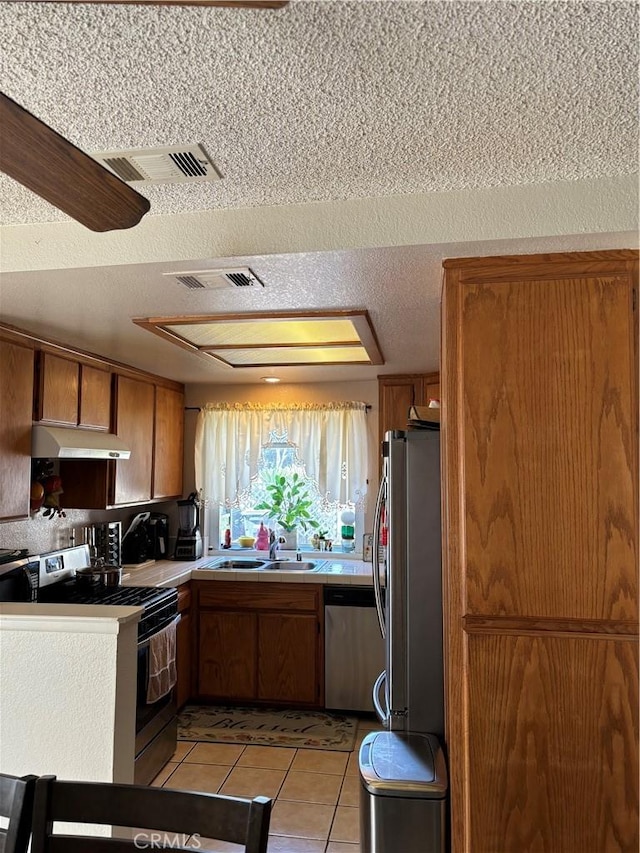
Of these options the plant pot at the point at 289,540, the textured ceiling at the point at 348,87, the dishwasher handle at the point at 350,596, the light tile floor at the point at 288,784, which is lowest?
the light tile floor at the point at 288,784

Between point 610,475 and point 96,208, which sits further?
point 610,475

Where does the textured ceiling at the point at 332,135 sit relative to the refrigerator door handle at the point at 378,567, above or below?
above

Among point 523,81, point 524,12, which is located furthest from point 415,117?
point 524,12

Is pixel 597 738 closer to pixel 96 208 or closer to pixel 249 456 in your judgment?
pixel 96 208

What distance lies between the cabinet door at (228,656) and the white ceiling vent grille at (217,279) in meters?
2.49

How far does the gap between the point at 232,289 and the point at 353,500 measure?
2625 mm

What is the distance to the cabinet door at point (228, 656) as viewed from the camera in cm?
409

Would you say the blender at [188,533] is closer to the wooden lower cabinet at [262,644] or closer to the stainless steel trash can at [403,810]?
the wooden lower cabinet at [262,644]

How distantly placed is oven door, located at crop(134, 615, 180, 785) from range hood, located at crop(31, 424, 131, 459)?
38.4 inches

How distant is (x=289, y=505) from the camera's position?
191 inches

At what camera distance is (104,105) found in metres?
1.49

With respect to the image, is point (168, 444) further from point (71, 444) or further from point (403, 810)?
point (403, 810)

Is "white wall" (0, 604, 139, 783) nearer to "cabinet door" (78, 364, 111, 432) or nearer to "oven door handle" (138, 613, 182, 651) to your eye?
"oven door handle" (138, 613, 182, 651)

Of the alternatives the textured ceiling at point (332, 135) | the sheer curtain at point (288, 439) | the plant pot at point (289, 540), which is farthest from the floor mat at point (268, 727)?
the textured ceiling at point (332, 135)
